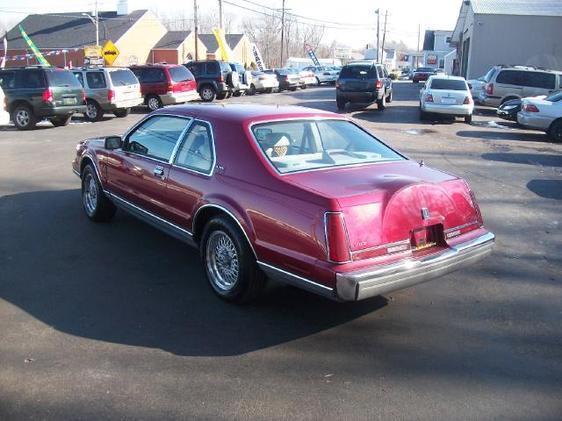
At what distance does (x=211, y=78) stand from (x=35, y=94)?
12.0m

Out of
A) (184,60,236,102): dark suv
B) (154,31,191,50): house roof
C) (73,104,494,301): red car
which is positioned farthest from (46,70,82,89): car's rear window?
(154,31,191,50): house roof

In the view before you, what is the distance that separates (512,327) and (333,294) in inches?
60.5

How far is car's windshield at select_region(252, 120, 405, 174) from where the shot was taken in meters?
4.73

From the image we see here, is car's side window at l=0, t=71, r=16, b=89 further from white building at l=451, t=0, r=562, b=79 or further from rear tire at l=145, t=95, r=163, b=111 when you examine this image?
white building at l=451, t=0, r=562, b=79

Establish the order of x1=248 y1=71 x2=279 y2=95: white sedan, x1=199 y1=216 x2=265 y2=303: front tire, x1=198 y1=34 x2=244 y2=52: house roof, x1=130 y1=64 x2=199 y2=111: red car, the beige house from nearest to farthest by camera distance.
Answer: x1=199 y1=216 x2=265 y2=303: front tire, x1=130 y1=64 x2=199 y2=111: red car, x1=248 y1=71 x2=279 y2=95: white sedan, the beige house, x1=198 y1=34 x2=244 y2=52: house roof

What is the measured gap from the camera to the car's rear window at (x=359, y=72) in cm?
2198

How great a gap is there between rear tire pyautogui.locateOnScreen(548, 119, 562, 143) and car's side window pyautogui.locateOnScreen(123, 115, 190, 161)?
12.5m

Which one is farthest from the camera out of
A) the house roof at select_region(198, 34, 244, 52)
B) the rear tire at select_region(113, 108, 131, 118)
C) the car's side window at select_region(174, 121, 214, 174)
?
the house roof at select_region(198, 34, 244, 52)

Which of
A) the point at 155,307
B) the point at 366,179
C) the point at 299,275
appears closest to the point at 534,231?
the point at 366,179

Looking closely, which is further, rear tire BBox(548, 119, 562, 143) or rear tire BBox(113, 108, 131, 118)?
rear tire BBox(113, 108, 131, 118)

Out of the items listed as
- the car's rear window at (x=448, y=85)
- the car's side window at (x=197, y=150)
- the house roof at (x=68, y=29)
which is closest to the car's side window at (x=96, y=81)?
the car's rear window at (x=448, y=85)

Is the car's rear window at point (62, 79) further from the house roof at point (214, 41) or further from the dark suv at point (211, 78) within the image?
the house roof at point (214, 41)

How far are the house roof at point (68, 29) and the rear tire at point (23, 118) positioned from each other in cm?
3563

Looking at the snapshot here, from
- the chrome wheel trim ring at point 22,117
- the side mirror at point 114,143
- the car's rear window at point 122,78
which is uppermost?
the car's rear window at point 122,78
